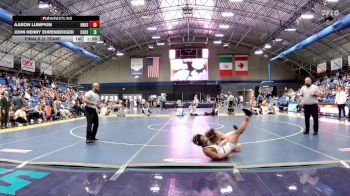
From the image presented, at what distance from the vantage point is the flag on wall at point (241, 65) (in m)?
41.9

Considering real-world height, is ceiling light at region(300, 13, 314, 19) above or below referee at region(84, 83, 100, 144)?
above

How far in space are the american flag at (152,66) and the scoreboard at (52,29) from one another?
29.4 m

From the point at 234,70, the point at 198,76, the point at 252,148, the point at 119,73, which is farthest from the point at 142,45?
the point at 252,148

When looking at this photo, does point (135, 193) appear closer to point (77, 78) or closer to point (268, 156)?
point (268, 156)

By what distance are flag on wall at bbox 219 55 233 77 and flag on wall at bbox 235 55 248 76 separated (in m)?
0.82

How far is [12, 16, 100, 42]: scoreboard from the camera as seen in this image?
11781 millimetres

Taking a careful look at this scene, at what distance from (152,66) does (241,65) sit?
39.4 ft

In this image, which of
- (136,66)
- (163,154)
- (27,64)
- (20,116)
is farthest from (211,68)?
(163,154)

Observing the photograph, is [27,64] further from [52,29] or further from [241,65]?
[241,65]

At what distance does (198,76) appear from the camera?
40469mm

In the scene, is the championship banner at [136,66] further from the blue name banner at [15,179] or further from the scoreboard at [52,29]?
the blue name banner at [15,179]

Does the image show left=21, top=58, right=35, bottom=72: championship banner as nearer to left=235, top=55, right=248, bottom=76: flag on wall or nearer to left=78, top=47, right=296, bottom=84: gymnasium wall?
left=78, top=47, right=296, bottom=84: gymnasium wall

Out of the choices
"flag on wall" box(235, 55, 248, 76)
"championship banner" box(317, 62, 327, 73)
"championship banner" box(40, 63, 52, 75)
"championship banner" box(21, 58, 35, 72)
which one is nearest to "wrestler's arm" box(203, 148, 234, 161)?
"championship banner" box(21, 58, 35, 72)

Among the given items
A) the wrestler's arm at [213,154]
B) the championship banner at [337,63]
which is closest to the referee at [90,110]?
the wrestler's arm at [213,154]
